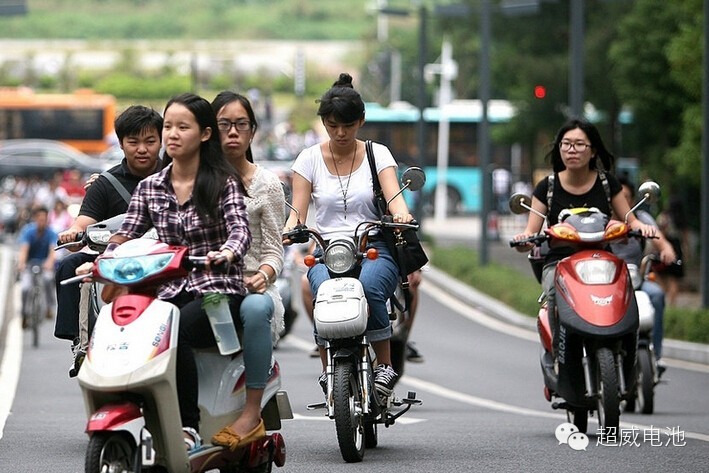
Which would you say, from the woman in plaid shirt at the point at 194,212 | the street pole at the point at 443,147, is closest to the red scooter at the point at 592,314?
the woman in plaid shirt at the point at 194,212

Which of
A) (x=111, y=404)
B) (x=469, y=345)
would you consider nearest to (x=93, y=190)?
(x=111, y=404)

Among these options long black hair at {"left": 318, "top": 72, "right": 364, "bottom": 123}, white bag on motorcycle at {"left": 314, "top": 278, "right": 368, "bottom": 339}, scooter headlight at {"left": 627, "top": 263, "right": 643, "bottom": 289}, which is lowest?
scooter headlight at {"left": 627, "top": 263, "right": 643, "bottom": 289}

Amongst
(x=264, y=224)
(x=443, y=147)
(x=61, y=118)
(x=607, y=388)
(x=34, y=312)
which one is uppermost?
(x=264, y=224)

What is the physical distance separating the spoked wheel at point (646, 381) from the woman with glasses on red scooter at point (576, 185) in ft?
7.64

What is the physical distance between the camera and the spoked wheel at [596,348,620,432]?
10289mm

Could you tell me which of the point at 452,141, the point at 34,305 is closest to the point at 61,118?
the point at 452,141

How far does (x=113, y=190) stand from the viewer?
10.1m

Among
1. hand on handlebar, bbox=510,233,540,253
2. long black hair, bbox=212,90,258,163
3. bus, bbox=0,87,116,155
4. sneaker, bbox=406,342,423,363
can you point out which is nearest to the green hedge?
sneaker, bbox=406,342,423,363

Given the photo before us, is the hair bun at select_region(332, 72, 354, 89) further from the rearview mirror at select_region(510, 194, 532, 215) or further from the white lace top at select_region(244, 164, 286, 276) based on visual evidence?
the white lace top at select_region(244, 164, 286, 276)

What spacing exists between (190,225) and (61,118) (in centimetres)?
7022

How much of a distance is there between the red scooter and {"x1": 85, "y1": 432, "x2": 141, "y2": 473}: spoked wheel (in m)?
3.83

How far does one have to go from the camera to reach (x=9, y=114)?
77.1 m

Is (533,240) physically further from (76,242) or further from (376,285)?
(76,242)

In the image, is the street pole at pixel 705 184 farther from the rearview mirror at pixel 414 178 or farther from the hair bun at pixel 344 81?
the rearview mirror at pixel 414 178
